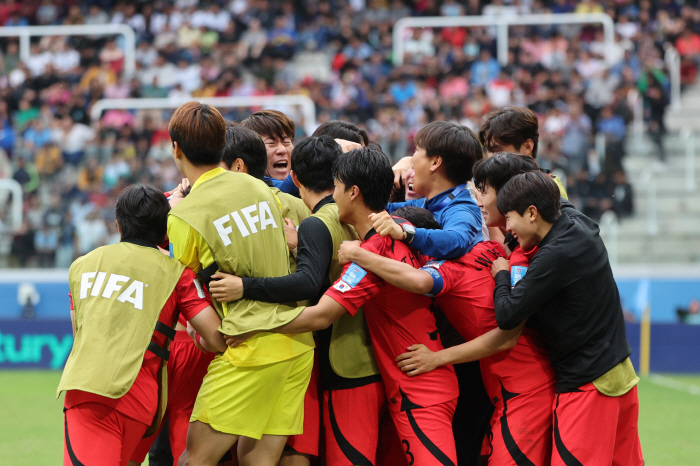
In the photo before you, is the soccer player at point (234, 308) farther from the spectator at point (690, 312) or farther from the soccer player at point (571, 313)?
the spectator at point (690, 312)

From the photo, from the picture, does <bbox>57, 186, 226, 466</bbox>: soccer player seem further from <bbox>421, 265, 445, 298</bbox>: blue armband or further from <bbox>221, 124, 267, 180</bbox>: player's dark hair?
<bbox>421, 265, 445, 298</bbox>: blue armband

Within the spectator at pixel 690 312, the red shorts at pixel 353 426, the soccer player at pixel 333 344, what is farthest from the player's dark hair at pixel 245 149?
the spectator at pixel 690 312

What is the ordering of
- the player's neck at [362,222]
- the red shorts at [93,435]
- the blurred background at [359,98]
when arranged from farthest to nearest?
the blurred background at [359,98]
the player's neck at [362,222]
the red shorts at [93,435]

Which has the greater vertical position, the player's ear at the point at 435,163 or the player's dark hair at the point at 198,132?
the player's dark hair at the point at 198,132

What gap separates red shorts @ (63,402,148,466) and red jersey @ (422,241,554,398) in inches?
62.2

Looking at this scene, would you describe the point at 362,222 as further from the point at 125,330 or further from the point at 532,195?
the point at 125,330

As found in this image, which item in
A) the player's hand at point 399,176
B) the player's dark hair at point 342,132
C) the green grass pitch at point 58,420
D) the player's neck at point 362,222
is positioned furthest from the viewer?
the green grass pitch at point 58,420

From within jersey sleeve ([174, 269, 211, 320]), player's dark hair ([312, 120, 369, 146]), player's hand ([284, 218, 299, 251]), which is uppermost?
player's dark hair ([312, 120, 369, 146])

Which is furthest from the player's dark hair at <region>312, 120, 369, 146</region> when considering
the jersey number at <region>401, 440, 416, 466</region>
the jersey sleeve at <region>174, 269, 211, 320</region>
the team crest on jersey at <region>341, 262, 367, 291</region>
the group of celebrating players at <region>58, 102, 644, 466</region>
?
the jersey number at <region>401, 440, 416, 466</region>

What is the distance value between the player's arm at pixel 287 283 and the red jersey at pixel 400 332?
0.17m

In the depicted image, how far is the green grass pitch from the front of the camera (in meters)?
7.29

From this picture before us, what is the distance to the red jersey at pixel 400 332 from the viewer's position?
142 inches

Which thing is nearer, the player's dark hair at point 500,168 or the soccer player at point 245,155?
the player's dark hair at point 500,168

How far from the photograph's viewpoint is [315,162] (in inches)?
150
